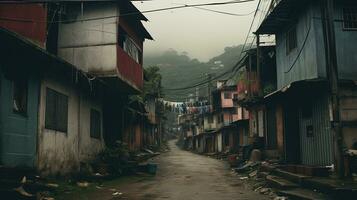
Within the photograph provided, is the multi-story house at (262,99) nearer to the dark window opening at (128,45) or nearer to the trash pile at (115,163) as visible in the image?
the dark window opening at (128,45)

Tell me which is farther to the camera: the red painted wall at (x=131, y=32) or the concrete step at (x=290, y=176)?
the red painted wall at (x=131, y=32)

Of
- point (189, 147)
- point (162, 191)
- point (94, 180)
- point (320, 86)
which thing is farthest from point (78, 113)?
point (189, 147)

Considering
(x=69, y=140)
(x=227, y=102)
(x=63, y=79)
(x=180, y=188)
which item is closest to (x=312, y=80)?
(x=180, y=188)

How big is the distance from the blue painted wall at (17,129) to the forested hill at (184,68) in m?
57.7

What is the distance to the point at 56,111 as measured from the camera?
15.4 meters

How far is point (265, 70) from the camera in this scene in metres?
28.4

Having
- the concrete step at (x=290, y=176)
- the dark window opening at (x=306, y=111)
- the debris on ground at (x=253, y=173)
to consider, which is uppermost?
the dark window opening at (x=306, y=111)

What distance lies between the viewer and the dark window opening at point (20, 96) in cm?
1230

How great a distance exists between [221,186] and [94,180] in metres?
5.23

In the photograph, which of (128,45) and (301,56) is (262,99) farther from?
(128,45)

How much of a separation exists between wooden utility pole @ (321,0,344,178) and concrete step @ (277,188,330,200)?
1.35 meters

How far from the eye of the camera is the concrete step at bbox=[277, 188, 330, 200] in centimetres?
1091

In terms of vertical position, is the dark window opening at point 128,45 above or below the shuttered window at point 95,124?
above

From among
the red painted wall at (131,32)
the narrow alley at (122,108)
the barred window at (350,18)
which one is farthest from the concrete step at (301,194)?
the red painted wall at (131,32)
